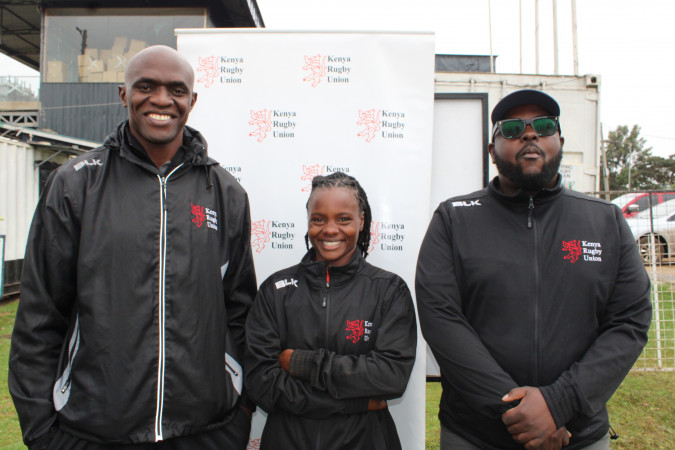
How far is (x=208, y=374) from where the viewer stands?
1794 millimetres

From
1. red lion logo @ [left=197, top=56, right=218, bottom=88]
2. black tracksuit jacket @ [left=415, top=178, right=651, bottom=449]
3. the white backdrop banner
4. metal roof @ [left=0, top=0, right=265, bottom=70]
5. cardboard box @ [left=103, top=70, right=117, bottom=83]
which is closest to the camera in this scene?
black tracksuit jacket @ [left=415, top=178, right=651, bottom=449]

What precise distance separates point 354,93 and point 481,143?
0.86 meters

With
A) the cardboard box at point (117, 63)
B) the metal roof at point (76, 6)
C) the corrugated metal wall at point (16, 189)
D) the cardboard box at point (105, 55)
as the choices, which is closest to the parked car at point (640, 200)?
the metal roof at point (76, 6)

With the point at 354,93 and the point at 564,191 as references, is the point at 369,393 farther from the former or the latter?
the point at 354,93

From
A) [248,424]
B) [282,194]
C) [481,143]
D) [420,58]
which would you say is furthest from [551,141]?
[248,424]

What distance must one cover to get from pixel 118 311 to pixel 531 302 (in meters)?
1.57

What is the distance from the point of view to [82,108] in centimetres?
1131

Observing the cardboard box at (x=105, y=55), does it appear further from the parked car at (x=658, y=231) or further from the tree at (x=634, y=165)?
the tree at (x=634, y=165)

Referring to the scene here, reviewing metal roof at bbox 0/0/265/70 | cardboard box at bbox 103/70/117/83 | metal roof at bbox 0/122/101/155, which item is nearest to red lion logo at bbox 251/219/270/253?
metal roof at bbox 0/122/101/155

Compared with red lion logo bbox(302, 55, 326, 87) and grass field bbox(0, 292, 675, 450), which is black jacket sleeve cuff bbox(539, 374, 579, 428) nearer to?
red lion logo bbox(302, 55, 326, 87)

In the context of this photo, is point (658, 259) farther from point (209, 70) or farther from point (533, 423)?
point (209, 70)

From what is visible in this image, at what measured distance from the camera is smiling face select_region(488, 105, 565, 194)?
6.23ft

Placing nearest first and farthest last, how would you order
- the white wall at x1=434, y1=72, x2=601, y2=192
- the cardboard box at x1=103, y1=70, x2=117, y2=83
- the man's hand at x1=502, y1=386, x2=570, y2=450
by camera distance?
the man's hand at x1=502, y1=386, x2=570, y2=450 < the white wall at x1=434, y1=72, x2=601, y2=192 < the cardboard box at x1=103, y1=70, x2=117, y2=83

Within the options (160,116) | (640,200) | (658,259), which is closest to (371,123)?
(160,116)
